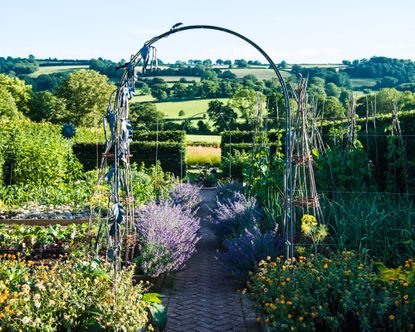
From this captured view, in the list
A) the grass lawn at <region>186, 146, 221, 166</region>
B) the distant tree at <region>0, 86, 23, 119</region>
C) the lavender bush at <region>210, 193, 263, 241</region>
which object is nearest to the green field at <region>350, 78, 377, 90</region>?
the grass lawn at <region>186, 146, 221, 166</region>

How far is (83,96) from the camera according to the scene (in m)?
39.3

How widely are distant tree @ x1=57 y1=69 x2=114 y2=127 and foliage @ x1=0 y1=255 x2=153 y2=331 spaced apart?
35.7 m

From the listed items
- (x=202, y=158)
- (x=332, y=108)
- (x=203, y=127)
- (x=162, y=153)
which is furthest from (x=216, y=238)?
(x=203, y=127)

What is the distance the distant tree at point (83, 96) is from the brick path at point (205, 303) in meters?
33.8

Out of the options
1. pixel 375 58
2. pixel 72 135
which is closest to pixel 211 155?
pixel 72 135

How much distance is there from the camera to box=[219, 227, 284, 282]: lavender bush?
5.25 meters

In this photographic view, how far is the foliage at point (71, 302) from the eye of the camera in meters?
3.33

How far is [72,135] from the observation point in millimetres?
17516

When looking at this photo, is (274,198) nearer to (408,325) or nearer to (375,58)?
(408,325)

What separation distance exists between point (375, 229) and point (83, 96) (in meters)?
35.9

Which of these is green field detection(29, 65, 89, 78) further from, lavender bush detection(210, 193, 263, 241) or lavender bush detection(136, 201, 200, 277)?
lavender bush detection(136, 201, 200, 277)

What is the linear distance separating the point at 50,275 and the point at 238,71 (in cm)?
4381

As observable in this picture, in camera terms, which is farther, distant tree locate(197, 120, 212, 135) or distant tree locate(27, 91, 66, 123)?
distant tree locate(27, 91, 66, 123)

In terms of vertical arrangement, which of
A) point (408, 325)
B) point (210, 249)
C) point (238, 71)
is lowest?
point (210, 249)
